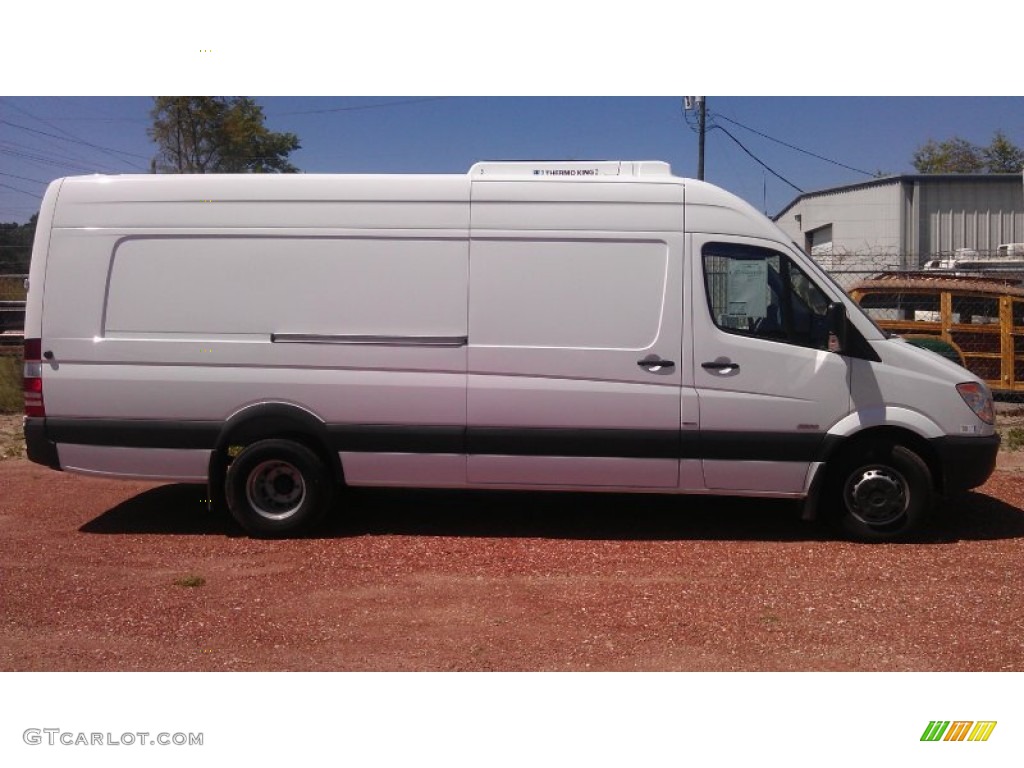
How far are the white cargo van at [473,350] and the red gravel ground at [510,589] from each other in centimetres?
48

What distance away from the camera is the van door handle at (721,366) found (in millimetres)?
6680

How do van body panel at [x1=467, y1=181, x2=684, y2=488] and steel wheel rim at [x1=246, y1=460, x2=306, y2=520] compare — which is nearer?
van body panel at [x1=467, y1=181, x2=684, y2=488]

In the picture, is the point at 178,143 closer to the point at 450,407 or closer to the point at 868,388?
the point at 450,407

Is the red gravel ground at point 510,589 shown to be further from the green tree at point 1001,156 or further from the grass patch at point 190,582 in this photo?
the green tree at point 1001,156

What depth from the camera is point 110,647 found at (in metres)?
4.99

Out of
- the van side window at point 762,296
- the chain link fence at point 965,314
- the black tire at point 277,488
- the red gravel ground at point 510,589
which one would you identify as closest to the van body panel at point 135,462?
the black tire at point 277,488

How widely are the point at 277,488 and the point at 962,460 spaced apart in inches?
189

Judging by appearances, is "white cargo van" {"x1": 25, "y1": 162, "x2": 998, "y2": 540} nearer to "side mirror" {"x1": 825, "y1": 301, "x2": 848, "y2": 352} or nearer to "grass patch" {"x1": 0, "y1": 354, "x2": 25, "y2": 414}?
"side mirror" {"x1": 825, "y1": 301, "x2": 848, "y2": 352}

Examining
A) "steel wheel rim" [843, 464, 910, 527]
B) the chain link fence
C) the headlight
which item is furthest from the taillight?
the chain link fence

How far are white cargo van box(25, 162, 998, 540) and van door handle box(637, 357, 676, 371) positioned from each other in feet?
0.07

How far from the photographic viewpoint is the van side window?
6.70 m

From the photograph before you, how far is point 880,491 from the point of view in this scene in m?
6.73

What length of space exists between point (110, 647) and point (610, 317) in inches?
145

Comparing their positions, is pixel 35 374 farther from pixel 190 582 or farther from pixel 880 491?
pixel 880 491
